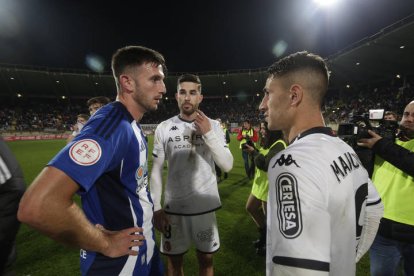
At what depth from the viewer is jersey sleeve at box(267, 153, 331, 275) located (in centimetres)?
102

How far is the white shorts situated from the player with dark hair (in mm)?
988

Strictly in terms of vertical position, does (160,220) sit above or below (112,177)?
below

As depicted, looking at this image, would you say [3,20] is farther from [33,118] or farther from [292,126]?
[292,126]

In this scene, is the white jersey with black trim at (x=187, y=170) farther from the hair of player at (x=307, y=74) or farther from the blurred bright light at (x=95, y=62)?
the blurred bright light at (x=95, y=62)

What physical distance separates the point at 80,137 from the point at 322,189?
49.6 inches

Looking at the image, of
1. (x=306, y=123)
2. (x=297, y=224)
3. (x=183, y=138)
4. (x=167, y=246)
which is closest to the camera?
(x=297, y=224)

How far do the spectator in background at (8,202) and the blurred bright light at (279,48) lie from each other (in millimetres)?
52059

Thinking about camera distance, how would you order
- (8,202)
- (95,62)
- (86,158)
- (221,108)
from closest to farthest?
(86,158) < (8,202) < (95,62) < (221,108)

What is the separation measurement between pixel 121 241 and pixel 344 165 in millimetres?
1354

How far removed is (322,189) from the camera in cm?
112

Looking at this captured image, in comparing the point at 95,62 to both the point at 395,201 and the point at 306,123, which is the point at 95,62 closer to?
the point at 395,201

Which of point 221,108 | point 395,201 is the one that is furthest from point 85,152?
point 221,108

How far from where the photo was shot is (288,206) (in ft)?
3.66

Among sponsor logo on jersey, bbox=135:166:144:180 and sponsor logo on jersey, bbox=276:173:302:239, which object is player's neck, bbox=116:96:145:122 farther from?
sponsor logo on jersey, bbox=276:173:302:239
